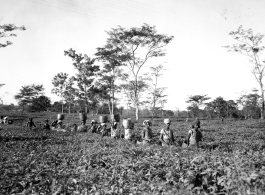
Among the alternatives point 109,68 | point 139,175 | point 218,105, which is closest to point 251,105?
point 218,105

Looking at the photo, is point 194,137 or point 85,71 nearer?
point 194,137

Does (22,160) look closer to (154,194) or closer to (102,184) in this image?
(102,184)

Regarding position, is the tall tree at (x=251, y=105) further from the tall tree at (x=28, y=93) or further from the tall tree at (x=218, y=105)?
the tall tree at (x=28, y=93)

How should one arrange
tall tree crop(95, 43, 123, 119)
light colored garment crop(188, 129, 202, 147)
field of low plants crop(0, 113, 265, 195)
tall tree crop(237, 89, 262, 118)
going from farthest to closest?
tall tree crop(237, 89, 262, 118), tall tree crop(95, 43, 123, 119), light colored garment crop(188, 129, 202, 147), field of low plants crop(0, 113, 265, 195)

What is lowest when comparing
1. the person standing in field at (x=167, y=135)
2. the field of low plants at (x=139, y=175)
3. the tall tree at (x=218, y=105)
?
the field of low plants at (x=139, y=175)

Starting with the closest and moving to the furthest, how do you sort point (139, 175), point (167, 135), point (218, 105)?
1. point (139, 175)
2. point (167, 135)
3. point (218, 105)

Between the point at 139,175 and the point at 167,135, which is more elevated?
the point at 167,135

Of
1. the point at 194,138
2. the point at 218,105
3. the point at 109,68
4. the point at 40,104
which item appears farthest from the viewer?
the point at 40,104

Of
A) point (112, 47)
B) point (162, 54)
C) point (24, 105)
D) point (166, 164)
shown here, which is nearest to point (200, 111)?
point (162, 54)

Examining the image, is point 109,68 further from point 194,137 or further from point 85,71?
point 194,137

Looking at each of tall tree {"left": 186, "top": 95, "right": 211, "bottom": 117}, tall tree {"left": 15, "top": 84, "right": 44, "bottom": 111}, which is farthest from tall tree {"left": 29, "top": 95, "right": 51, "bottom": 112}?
tall tree {"left": 186, "top": 95, "right": 211, "bottom": 117}

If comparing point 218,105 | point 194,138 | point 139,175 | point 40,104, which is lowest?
point 139,175

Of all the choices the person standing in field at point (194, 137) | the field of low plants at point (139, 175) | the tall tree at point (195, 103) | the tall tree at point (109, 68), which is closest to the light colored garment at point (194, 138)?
the person standing in field at point (194, 137)

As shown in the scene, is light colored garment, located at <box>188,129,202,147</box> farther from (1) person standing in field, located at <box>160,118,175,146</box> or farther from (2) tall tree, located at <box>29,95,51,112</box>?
(2) tall tree, located at <box>29,95,51,112</box>
